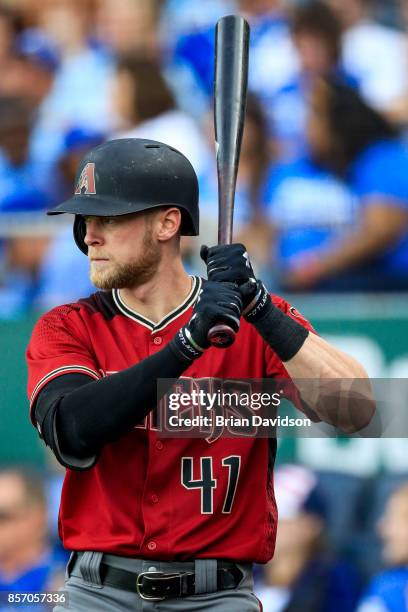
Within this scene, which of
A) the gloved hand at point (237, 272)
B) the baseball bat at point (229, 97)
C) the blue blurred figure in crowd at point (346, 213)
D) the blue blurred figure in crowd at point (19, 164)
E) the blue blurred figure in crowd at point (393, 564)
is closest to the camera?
the gloved hand at point (237, 272)

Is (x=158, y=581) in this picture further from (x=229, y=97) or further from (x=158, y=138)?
(x=158, y=138)

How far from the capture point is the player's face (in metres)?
3.22

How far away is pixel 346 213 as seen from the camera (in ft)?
20.4

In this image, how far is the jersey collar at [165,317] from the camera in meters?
3.35

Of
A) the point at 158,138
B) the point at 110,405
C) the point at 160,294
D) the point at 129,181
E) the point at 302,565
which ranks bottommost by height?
the point at 302,565

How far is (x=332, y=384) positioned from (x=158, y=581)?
720mm

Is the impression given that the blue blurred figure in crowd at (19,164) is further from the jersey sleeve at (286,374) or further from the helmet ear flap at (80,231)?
the jersey sleeve at (286,374)

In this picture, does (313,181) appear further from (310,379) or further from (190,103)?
(310,379)

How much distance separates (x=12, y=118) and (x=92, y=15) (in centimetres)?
→ 80

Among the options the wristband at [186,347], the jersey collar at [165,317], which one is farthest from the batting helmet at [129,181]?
the wristband at [186,347]

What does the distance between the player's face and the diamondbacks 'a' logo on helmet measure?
0.08 metres

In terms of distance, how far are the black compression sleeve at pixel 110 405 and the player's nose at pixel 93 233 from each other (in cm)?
48

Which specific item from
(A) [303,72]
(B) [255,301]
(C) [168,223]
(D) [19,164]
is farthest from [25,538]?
(B) [255,301]

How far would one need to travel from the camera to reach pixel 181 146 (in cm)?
643
